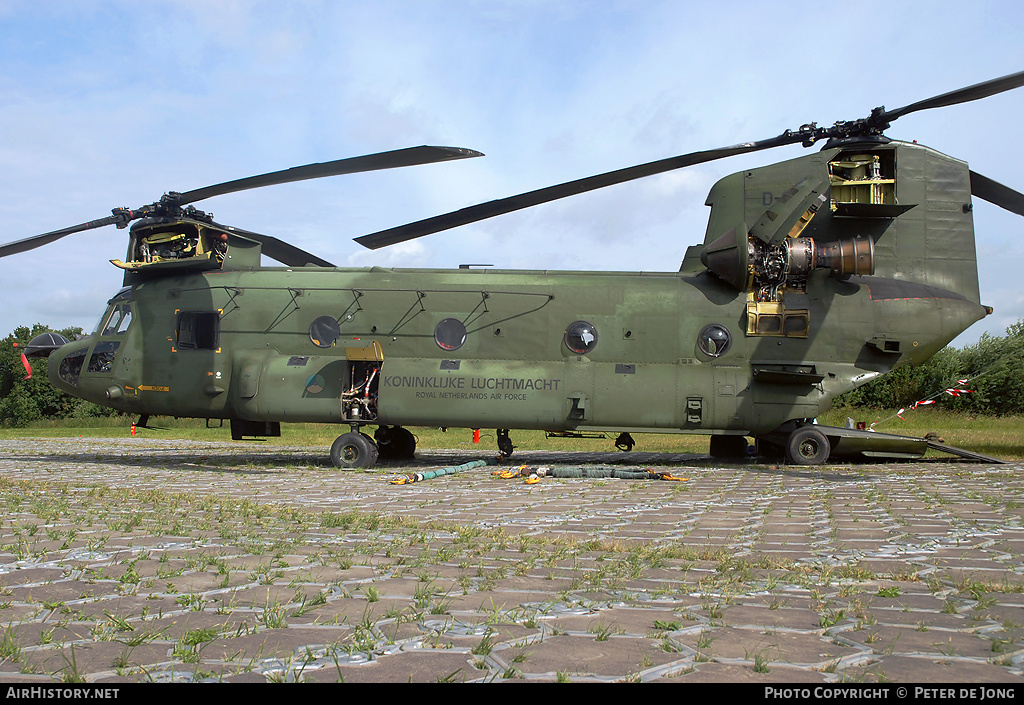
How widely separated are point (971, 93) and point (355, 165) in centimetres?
991

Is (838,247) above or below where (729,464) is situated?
above

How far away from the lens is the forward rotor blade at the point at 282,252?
15.8 meters

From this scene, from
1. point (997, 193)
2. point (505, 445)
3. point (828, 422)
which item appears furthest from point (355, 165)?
point (828, 422)

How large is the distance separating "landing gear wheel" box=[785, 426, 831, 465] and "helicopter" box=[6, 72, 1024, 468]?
43 millimetres

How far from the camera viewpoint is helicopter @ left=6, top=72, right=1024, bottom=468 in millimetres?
13734

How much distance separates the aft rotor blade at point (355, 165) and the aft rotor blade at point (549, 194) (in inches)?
73.8

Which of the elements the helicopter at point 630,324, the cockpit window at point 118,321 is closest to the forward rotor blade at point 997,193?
the helicopter at point 630,324

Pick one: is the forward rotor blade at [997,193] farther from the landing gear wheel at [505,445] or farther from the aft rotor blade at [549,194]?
the landing gear wheel at [505,445]

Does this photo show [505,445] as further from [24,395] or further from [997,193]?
[24,395]

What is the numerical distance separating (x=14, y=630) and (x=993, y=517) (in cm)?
817
